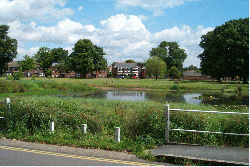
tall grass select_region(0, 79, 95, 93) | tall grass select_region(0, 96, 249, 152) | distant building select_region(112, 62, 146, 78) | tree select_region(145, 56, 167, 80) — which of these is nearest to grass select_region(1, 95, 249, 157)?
tall grass select_region(0, 96, 249, 152)

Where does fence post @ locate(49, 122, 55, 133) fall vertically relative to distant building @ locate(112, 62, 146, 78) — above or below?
below

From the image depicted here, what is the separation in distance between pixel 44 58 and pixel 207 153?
4600 inches

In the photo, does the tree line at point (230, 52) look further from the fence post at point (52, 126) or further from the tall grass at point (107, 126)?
the fence post at point (52, 126)

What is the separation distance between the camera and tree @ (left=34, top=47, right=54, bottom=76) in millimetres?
112206

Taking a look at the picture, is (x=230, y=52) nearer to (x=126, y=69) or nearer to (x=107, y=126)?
(x=107, y=126)

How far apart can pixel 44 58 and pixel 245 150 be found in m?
117

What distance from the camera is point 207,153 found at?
7582 mm

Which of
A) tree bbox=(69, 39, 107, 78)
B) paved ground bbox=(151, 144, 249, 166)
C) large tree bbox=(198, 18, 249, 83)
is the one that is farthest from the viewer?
tree bbox=(69, 39, 107, 78)

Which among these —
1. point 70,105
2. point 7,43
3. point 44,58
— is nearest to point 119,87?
point 7,43

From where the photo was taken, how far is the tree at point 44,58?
112 meters

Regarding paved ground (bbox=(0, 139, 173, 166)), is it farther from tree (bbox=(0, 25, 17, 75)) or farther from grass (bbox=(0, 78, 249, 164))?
tree (bbox=(0, 25, 17, 75))

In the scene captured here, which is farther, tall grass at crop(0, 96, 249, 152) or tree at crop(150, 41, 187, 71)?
tree at crop(150, 41, 187, 71)

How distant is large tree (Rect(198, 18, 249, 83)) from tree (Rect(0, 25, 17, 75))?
57.9 meters

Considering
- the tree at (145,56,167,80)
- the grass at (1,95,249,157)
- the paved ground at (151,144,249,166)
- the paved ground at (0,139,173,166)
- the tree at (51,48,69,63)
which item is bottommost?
the paved ground at (0,139,173,166)
